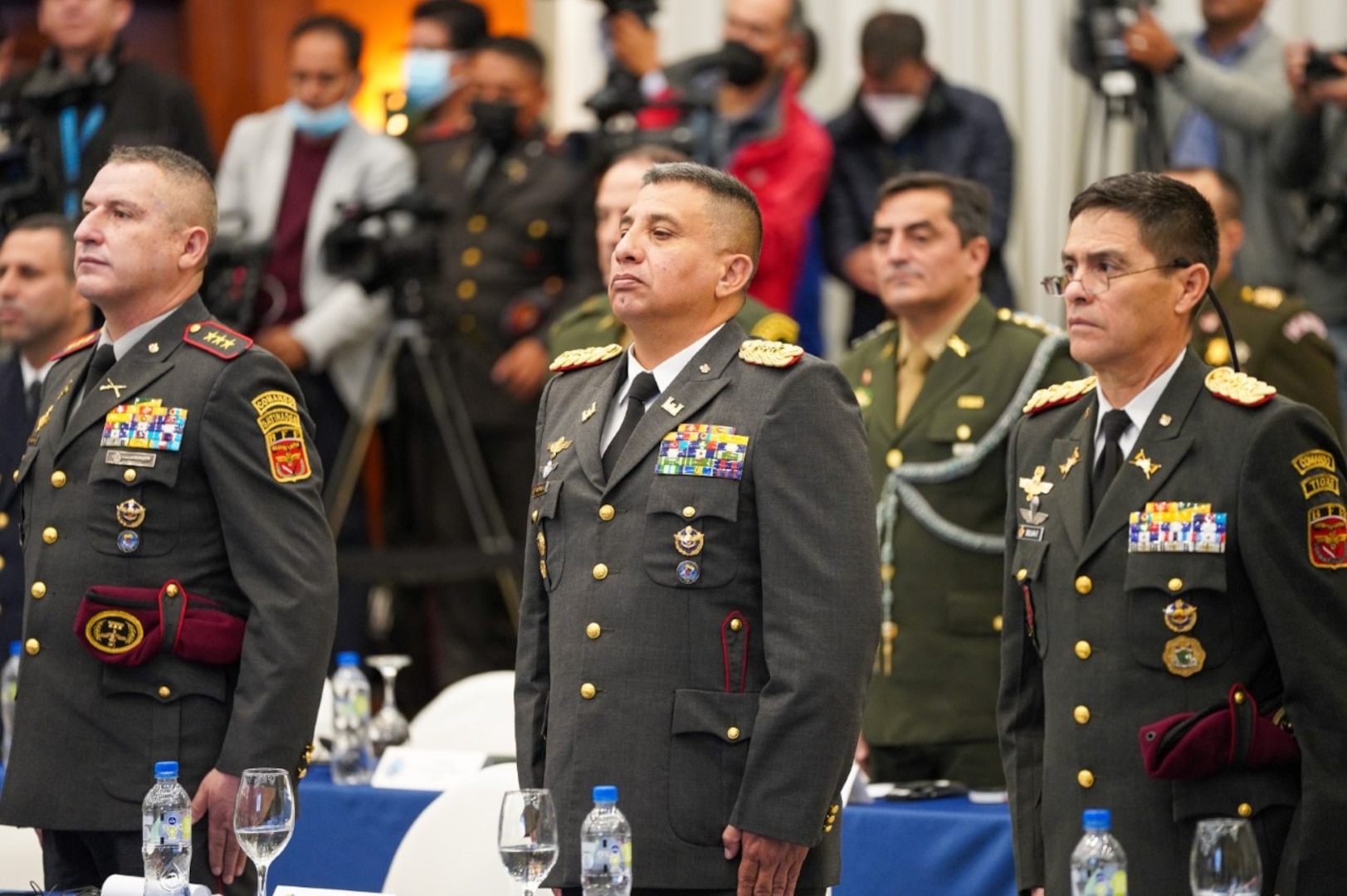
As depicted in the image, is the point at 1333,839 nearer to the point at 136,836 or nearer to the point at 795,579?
the point at 795,579

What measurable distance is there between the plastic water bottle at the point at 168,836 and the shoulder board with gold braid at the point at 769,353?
1.04 m

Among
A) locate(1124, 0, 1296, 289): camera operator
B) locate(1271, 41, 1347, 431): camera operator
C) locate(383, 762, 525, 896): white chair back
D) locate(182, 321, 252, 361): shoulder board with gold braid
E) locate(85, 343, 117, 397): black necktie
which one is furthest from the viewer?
locate(1124, 0, 1296, 289): camera operator

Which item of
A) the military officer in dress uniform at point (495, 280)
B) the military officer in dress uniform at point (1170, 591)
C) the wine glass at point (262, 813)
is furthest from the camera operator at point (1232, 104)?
the wine glass at point (262, 813)

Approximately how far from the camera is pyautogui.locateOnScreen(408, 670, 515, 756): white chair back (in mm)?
4828

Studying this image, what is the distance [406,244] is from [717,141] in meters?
1.02

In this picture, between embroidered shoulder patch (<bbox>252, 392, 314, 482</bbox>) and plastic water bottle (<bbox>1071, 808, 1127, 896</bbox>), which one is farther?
embroidered shoulder patch (<bbox>252, 392, 314, 482</bbox>)

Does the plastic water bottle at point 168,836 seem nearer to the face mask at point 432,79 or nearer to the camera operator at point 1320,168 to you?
the camera operator at point 1320,168

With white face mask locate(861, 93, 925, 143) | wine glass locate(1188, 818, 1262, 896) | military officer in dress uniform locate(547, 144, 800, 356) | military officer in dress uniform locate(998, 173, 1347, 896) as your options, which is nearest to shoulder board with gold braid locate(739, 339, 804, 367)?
military officer in dress uniform locate(998, 173, 1347, 896)

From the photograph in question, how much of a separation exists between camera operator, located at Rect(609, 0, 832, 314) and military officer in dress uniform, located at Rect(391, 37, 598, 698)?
1.73 ft

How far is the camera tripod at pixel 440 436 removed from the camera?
21.1 ft

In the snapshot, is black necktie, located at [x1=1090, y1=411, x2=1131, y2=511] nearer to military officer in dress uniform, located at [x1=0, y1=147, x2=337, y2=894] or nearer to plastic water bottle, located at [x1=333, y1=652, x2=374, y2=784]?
military officer in dress uniform, located at [x1=0, y1=147, x2=337, y2=894]

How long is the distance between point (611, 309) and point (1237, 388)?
186 centimetres

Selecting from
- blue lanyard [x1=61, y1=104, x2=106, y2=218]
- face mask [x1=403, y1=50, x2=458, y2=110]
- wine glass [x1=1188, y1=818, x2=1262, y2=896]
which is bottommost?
wine glass [x1=1188, y1=818, x2=1262, y2=896]

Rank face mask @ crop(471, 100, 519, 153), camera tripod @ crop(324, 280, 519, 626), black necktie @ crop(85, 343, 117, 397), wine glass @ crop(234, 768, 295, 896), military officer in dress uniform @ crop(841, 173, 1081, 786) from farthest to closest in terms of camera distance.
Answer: face mask @ crop(471, 100, 519, 153) → camera tripod @ crop(324, 280, 519, 626) → military officer in dress uniform @ crop(841, 173, 1081, 786) → black necktie @ crop(85, 343, 117, 397) → wine glass @ crop(234, 768, 295, 896)
